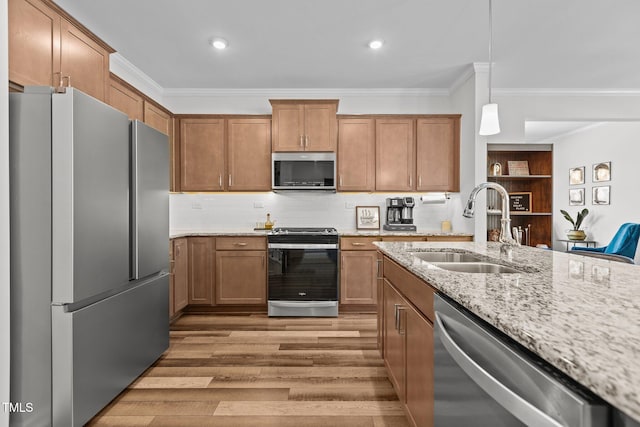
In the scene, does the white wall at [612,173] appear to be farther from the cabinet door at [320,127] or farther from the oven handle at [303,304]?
the cabinet door at [320,127]

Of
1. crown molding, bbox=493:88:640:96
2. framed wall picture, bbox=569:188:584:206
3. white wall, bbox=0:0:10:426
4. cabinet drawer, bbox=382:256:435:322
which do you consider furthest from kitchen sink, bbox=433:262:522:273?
framed wall picture, bbox=569:188:584:206

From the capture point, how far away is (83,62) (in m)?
2.41

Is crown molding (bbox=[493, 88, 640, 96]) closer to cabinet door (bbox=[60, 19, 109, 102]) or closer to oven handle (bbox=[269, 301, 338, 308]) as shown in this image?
oven handle (bbox=[269, 301, 338, 308])

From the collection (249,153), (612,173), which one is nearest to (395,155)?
(249,153)

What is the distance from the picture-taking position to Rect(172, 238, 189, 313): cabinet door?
3.47 metres

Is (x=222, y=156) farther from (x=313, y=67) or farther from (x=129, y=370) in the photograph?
(x=129, y=370)

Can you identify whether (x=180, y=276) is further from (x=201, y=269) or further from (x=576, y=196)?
(x=576, y=196)

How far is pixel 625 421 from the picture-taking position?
48 cm

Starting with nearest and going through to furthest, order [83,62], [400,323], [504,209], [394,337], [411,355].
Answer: [411,355] < [400,323] < [504,209] < [394,337] < [83,62]

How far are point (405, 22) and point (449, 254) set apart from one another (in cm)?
197

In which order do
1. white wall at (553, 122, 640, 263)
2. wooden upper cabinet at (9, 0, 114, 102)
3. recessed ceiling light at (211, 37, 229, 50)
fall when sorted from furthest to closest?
white wall at (553, 122, 640, 263) < recessed ceiling light at (211, 37, 229, 50) < wooden upper cabinet at (9, 0, 114, 102)

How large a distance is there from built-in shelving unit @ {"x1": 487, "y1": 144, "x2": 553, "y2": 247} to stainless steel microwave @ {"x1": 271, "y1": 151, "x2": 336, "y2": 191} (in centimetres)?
192

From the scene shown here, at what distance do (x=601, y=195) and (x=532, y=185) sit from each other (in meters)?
2.79

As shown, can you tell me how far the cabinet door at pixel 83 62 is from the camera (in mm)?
2223
